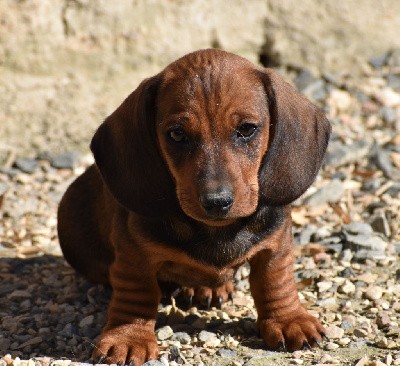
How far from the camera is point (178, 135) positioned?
4770 mm

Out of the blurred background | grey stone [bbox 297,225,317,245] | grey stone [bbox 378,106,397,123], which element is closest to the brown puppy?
grey stone [bbox 297,225,317,245]

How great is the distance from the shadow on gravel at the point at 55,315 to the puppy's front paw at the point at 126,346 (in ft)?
0.63

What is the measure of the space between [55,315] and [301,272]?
169 cm

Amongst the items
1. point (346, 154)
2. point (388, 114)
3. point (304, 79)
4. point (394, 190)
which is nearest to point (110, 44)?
point (304, 79)

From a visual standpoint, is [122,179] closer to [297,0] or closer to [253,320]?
[253,320]

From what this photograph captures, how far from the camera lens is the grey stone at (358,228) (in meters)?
6.69

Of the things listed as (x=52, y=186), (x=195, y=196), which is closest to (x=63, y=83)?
(x=52, y=186)

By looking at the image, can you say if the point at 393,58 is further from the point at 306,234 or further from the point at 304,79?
the point at 306,234

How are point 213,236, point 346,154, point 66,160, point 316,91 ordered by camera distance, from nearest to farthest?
point 213,236, point 346,154, point 66,160, point 316,91

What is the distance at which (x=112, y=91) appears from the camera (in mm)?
8516

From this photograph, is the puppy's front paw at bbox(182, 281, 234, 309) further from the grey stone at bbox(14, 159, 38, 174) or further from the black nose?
the grey stone at bbox(14, 159, 38, 174)

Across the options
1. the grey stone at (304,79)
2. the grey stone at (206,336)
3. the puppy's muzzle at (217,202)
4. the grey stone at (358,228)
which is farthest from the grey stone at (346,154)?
the puppy's muzzle at (217,202)

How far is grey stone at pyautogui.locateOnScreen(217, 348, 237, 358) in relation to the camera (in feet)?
16.9

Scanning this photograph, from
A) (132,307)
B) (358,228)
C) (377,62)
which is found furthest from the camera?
(377,62)
